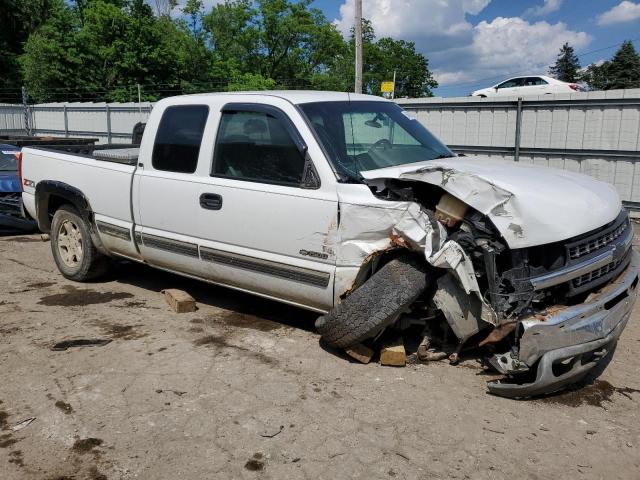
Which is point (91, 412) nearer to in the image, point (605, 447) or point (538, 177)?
point (605, 447)

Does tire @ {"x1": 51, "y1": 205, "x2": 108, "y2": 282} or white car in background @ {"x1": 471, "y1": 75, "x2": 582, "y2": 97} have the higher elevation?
white car in background @ {"x1": 471, "y1": 75, "x2": 582, "y2": 97}

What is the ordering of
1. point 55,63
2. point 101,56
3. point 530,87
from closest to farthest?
point 530,87, point 55,63, point 101,56

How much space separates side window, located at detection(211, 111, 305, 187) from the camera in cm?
434

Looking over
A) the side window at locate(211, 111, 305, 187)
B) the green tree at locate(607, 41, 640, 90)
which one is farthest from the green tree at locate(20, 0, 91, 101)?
the green tree at locate(607, 41, 640, 90)

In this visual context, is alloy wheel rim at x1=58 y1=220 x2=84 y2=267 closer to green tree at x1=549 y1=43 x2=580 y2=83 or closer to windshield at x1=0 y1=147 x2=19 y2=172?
windshield at x1=0 y1=147 x2=19 y2=172

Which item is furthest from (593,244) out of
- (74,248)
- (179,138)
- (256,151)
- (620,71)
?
(620,71)

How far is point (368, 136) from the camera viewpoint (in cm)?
463

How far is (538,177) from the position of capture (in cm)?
394

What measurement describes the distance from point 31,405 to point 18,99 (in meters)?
41.2

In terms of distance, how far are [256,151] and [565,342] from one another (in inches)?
101

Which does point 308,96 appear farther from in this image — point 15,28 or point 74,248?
point 15,28

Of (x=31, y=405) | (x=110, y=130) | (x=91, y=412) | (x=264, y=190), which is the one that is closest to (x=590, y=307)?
(x=264, y=190)

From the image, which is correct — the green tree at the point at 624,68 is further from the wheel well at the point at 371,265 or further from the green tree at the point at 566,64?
the wheel well at the point at 371,265

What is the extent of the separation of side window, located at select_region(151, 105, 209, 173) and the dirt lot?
4.48 feet
